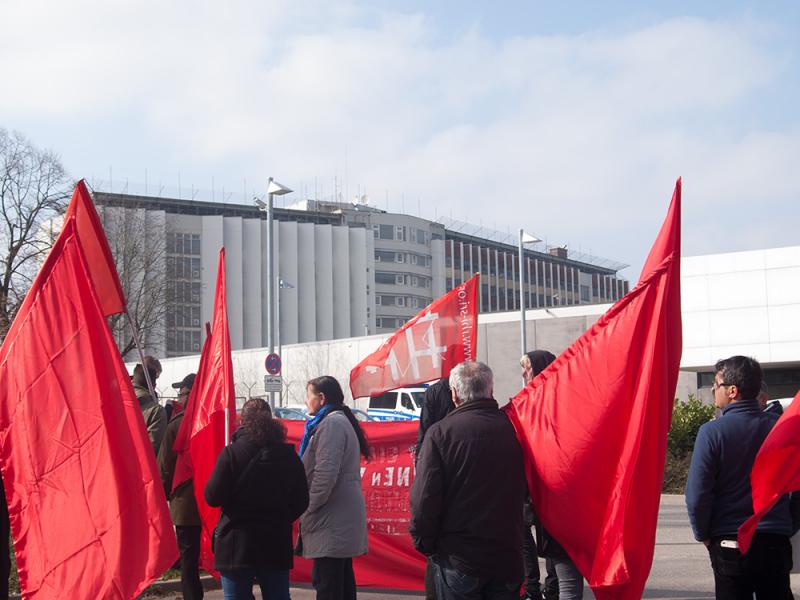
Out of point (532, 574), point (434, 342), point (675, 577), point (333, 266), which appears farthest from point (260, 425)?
point (333, 266)

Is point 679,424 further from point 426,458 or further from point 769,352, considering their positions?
point 426,458

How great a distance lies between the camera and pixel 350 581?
751 cm

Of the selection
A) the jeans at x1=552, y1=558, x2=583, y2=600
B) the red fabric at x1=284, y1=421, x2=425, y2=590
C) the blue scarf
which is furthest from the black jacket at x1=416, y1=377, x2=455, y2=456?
the red fabric at x1=284, y1=421, x2=425, y2=590

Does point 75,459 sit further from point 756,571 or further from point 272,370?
point 272,370

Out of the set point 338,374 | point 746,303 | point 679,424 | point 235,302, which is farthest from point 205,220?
point 679,424

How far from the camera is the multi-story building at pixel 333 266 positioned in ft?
296

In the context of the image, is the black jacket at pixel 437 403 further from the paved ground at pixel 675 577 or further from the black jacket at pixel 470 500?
the black jacket at pixel 470 500

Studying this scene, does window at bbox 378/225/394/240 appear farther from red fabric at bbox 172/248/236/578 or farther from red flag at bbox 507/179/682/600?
red flag at bbox 507/179/682/600

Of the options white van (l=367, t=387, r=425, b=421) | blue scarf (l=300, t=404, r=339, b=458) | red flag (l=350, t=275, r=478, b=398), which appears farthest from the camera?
white van (l=367, t=387, r=425, b=421)

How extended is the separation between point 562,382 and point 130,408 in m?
2.31

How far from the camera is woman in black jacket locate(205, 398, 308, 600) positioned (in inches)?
269

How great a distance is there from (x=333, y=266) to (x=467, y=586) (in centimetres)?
9442

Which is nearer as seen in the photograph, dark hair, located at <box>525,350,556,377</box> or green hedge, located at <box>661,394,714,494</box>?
dark hair, located at <box>525,350,556,377</box>

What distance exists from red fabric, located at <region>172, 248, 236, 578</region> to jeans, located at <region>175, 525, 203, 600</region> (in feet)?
0.48
